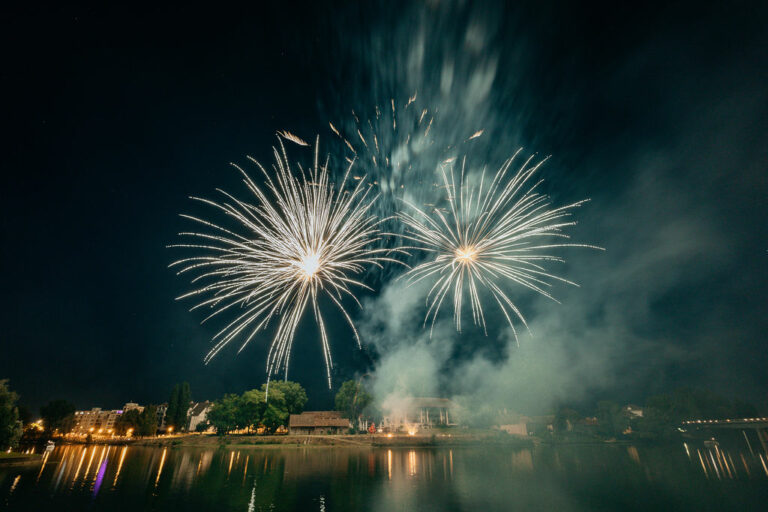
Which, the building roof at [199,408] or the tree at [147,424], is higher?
the building roof at [199,408]

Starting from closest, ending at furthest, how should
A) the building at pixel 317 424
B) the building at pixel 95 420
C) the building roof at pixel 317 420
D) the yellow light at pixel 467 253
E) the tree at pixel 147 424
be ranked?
1. the yellow light at pixel 467 253
2. the building at pixel 317 424
3. the building roof at pixel 317 420
4. the tree at pixel 147 424
5. the building at pixel 95 420

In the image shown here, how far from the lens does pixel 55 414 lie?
258 feet

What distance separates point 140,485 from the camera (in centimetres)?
2619

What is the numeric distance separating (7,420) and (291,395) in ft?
153

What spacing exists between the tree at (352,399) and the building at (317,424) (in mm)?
1938

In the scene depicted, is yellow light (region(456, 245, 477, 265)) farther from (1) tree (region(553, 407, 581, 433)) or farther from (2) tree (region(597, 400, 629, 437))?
(2) tree (region(597, 400, 629, 437))

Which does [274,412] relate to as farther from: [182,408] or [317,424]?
[182,408]

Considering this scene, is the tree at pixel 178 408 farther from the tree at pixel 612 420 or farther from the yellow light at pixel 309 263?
the tree at pixel 612 420

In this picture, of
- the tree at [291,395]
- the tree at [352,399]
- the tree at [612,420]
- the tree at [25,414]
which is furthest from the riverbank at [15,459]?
the tree at [612,420]

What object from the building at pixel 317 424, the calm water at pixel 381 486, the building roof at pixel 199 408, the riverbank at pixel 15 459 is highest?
the building roof at pixel 199 408

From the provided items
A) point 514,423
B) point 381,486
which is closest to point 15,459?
point 381,486

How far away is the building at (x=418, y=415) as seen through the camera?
76625 mm

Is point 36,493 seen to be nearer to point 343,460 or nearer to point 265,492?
point 265,492

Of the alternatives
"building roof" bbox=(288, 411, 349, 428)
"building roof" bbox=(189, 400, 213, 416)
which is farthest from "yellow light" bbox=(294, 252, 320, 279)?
"building roof" bbox=(189, 400, 213, 416)
